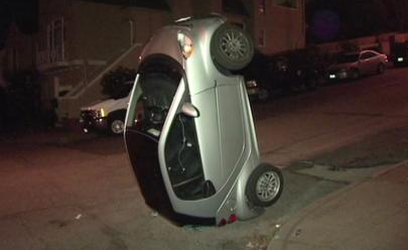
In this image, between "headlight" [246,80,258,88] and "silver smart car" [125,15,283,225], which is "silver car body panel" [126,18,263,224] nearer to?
"silver smart car" [125,15,283,225]

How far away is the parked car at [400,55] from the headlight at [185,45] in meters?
29.6

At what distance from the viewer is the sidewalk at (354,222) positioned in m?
6.52

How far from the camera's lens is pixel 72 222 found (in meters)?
8.87

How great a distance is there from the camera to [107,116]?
62.4 feet

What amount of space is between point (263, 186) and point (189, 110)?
1631 millimetres

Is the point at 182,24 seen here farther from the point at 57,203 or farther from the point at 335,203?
the point at 57,203

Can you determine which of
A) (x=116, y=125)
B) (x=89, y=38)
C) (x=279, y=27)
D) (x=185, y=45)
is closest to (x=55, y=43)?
(x=89, y=38)

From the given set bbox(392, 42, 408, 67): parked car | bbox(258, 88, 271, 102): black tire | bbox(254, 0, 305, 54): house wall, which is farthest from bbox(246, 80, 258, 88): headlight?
bbox(392, 42, 408, 67): parked car

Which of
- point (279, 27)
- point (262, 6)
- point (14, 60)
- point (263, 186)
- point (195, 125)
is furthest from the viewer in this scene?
point (14, 60)

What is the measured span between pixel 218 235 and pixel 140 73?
88.4 inches

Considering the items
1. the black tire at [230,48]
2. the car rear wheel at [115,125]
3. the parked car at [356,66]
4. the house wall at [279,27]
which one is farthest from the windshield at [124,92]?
the house wall at [279,27]

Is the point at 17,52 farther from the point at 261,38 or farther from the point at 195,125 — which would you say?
the point at 195,125

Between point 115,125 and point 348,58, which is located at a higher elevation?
point 115,125

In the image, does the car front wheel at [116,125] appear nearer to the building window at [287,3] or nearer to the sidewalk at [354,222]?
the sidewalk at [354,222]
